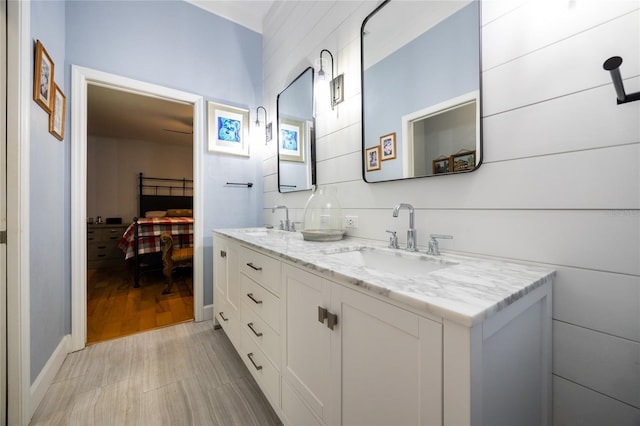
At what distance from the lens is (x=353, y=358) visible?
2.56 ft

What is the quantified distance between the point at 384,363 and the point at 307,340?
37cm

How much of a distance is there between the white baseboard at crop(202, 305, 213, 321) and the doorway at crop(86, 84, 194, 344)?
16cm

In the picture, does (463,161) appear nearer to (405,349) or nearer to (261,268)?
(405,349)

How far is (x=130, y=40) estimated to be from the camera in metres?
2.14

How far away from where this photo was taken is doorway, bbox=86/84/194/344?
2590 mm

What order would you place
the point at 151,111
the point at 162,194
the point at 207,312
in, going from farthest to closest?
the point at 162,194 → the point at 151,111 → the point at 207,312

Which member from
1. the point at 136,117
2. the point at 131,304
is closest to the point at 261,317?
the point at 131,304

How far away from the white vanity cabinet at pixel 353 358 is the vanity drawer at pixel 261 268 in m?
0.08

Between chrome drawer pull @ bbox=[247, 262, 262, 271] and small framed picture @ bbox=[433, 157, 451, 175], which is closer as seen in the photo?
small framed picture @ bbox=[433, 157, 451, 175]

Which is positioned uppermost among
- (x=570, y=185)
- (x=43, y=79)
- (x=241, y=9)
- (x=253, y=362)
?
(x=241, y=9)

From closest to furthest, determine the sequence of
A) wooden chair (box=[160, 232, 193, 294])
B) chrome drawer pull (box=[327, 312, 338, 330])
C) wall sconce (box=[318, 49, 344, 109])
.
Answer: chrome drawer pull (box=[327, 312, 338, 330]), wall sconce (box=[318, 49, 344, 109]), wooden chair (box=[160, 232, 193, 294])

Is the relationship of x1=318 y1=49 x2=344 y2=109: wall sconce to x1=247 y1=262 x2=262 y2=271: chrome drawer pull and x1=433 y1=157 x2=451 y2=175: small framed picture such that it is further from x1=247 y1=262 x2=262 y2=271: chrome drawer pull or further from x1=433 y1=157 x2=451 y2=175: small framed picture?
x1=247 y1=262 x2=262 y2=271: chrome drawer pull

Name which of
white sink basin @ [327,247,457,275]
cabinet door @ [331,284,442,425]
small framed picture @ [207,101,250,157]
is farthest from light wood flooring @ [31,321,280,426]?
small framed picture @ [207,101,250,157]

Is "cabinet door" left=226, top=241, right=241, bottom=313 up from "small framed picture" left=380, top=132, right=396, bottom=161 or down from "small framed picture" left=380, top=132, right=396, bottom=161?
down
